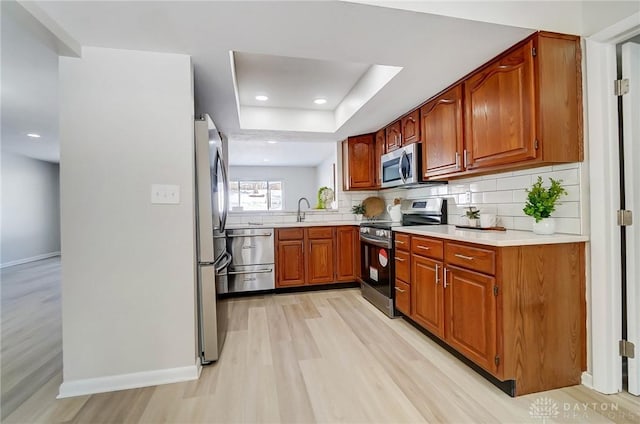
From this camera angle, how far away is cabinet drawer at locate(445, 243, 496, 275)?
168 cm

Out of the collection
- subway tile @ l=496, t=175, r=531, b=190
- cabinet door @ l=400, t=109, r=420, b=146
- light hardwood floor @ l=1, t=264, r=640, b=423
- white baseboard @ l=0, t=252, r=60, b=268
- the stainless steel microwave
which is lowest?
light hardwood floor @ l=1, t=264, r=640, b=423

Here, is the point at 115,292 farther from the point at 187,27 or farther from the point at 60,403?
the point at 187,27

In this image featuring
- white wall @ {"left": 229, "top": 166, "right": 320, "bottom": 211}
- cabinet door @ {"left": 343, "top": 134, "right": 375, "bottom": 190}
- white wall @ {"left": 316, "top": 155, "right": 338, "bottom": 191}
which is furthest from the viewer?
white wall @ {"left": 229, "top": 166, "right": 320, "bottom": 211}

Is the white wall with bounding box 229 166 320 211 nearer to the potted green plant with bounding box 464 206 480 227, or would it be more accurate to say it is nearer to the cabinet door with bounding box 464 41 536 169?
the potted green plant with bounding box 464 206 480 227

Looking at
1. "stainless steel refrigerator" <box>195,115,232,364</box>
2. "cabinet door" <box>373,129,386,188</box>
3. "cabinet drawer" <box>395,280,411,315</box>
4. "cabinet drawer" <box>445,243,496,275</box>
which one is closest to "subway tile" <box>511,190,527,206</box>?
"cabinet drawer" <box>445,243,496,275</box>

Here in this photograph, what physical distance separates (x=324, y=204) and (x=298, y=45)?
2960 millimetres

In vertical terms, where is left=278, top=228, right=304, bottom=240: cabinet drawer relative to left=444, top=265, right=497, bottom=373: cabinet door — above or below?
above

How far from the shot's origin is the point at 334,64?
8.78 feet

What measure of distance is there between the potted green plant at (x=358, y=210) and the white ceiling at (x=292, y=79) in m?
1.47

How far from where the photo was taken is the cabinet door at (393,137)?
336cm

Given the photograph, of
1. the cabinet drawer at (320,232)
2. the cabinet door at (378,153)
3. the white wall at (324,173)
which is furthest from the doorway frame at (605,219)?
the white wall at (324,173)

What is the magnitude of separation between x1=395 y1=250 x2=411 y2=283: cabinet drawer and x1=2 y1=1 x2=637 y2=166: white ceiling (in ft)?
4.78

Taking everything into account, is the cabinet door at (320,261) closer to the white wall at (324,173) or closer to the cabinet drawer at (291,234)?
the cabinet drawer at (291,234)

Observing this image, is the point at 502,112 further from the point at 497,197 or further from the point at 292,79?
the point at 292,79
